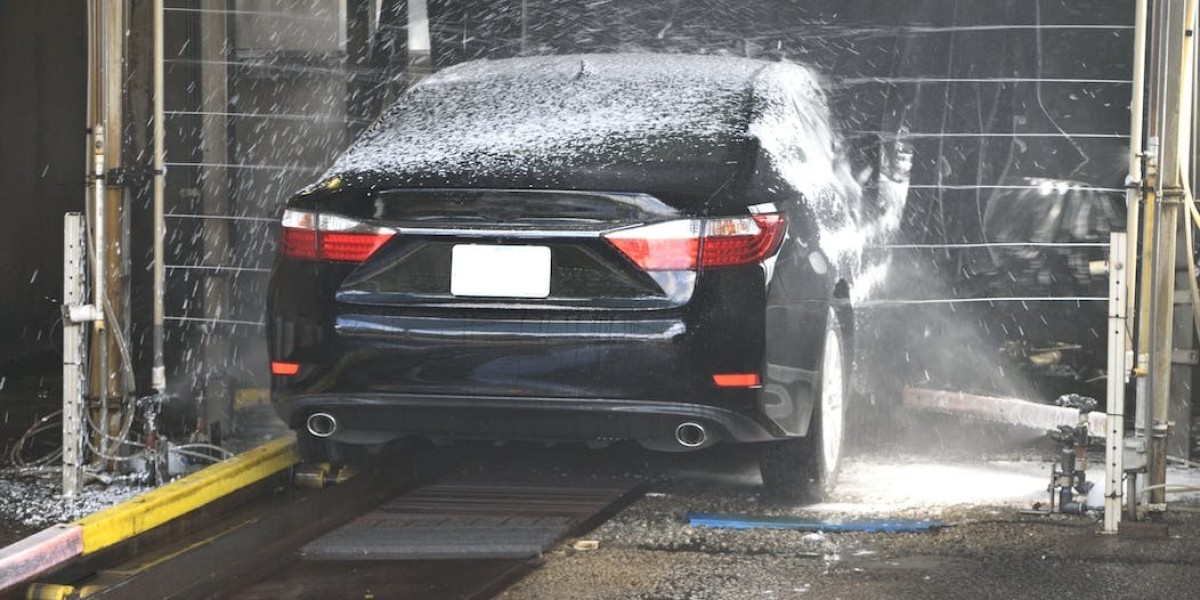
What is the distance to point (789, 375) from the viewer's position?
566 cm

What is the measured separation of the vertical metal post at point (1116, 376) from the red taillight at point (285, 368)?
253 centimetres

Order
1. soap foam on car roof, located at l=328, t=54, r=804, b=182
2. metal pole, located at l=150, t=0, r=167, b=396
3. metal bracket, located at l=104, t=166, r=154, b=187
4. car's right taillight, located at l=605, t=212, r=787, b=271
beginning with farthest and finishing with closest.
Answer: metal pole, located at l=150, t=0, r=167, b=396 < metal bracket, located at l=104, t=166, r=154, b=187 < soap foam on car roof, located at l=328, t=54, r=804, b=182 < car's right taillight, located at l=605, t=212, r=787, b=271

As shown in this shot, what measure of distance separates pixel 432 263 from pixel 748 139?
1.17 m

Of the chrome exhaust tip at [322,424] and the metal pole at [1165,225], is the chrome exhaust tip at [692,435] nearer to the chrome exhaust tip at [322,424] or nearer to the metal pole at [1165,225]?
the chrome exhaust tip at [322,424]

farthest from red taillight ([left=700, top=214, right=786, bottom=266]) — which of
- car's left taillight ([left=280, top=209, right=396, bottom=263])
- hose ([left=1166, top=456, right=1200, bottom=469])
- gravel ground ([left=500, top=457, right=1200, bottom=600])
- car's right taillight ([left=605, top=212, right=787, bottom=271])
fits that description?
hose ([left=1166, top=456, right=1200, bottom=469])

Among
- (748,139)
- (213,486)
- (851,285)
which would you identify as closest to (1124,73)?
(851,285)

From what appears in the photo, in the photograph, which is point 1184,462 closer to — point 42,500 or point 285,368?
point 285,368

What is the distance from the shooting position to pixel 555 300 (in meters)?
5.46

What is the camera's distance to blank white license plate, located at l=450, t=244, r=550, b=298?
5473mm

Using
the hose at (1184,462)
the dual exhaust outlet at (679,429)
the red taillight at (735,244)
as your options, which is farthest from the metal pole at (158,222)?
the hose at (1184,462)

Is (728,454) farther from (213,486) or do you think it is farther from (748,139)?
(213,486)

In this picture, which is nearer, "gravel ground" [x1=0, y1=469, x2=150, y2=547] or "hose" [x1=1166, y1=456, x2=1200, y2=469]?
"gravel ground" [x1=0, y1=469, x2=150, y2=547]

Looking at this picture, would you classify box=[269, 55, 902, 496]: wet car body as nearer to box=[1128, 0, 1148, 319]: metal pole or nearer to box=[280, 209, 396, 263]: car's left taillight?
box=[280, 209, 396, 263]: car's left taillight

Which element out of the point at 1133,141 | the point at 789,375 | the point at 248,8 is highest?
the point at 248,8
